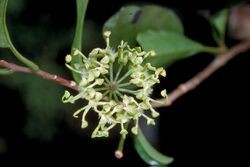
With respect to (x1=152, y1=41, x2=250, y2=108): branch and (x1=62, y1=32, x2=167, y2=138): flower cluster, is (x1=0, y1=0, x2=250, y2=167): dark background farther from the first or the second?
(x1=62, y1=32, x2=167, y2=138): flower cluster

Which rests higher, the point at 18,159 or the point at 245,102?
the point at 245,102

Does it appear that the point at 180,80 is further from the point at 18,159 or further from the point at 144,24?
the point at 18,159

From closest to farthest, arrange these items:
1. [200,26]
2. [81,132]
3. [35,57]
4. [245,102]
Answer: [200,26] → [245,102] → [35,57] → [81,132]

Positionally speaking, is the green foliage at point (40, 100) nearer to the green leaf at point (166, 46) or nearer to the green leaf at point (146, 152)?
the green leaf at point (166, 46)

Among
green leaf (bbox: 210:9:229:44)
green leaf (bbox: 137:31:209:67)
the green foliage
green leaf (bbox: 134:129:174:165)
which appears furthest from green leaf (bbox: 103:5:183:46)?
the green foliage

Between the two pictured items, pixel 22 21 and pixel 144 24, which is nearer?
pixel 144 24

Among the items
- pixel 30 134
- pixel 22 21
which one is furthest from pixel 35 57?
pixel 30 134
